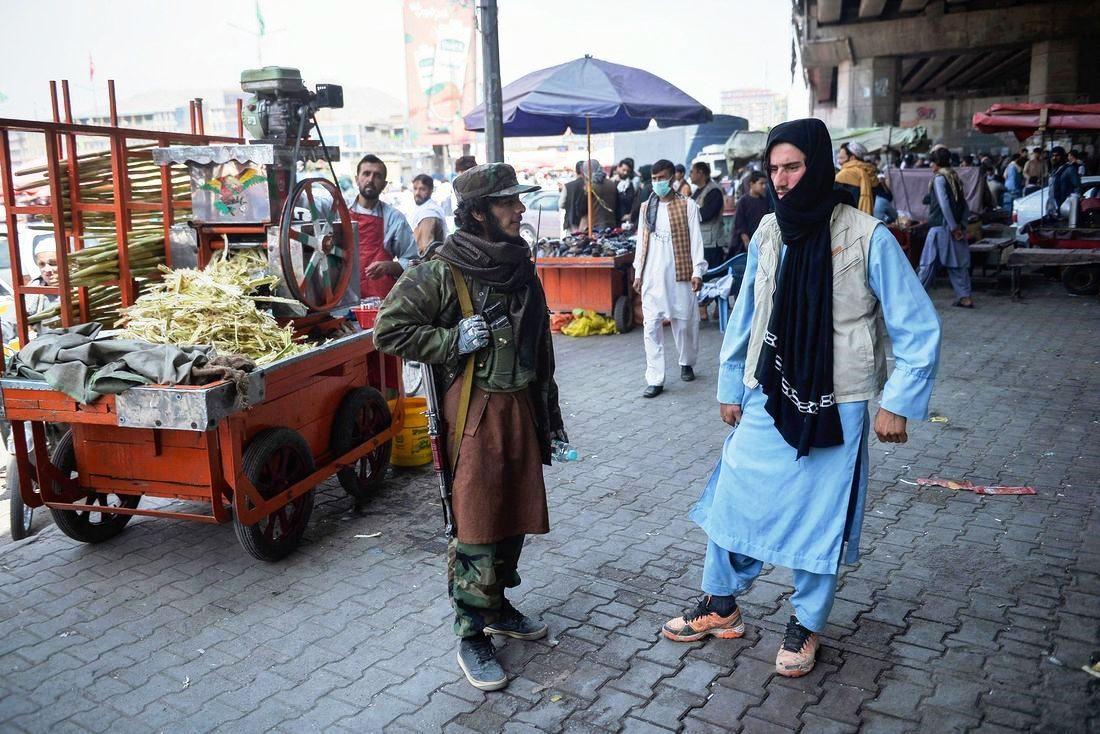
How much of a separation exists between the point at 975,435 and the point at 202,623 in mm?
5205

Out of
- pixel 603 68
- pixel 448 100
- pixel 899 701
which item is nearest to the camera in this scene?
pixel 899 701

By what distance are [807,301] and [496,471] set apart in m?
1.31

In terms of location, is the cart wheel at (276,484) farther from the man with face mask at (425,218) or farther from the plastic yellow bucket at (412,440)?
the man with face mask at (425,218)

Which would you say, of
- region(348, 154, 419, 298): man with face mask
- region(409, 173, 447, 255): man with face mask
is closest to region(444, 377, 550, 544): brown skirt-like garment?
region(348, 154, 419, 298): man with face mask

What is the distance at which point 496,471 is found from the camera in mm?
3381

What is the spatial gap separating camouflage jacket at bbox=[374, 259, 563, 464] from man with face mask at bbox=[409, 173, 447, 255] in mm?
4173

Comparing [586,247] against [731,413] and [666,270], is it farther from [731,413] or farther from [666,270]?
[731,413]

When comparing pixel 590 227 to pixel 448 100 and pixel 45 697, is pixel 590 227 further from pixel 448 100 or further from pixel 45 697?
pixel 448 100

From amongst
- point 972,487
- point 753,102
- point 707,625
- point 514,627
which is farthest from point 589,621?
point 753,102

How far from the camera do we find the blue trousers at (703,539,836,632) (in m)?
3.31

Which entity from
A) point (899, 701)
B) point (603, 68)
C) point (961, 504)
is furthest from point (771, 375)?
point (603, 68)

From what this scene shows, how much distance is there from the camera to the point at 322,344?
5035 millimetres

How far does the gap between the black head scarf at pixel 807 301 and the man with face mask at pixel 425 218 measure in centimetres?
465

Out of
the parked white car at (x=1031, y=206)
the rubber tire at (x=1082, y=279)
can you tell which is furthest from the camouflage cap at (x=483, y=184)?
the parked white car at (x=1031, y=206)
